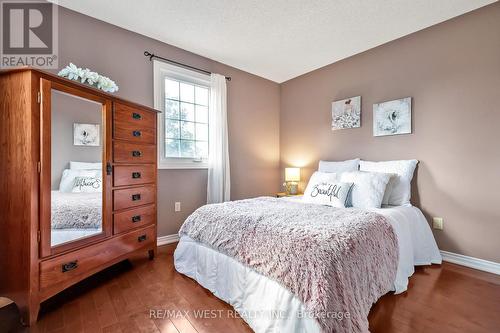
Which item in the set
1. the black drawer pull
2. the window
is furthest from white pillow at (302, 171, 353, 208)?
the black drawer pull

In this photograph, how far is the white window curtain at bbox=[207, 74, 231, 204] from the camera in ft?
10.3

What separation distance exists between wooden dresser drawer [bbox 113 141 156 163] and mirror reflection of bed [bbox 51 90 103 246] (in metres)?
0.13

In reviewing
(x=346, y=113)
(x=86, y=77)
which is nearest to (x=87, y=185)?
(x=86, y=77)

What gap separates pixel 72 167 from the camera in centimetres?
164

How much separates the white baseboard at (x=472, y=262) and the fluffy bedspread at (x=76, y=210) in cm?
330

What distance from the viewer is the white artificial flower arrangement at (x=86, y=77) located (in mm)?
1751

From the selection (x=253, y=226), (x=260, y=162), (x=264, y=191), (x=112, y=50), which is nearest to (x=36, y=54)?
(x=112, y=50)

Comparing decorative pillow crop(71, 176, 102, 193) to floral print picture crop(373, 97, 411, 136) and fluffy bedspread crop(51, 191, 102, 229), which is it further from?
floral print picture crop(373, 97, 411, 136)

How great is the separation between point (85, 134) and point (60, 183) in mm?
417

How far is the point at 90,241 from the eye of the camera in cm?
173

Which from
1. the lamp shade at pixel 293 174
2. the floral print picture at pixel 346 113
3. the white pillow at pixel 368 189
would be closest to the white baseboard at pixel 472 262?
the white pillow at pixel 368 189

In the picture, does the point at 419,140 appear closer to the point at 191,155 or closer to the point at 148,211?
the point at 191,155

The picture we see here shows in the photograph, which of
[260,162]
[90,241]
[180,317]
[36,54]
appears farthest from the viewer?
[260,162]

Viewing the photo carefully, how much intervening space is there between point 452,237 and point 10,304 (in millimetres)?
3794
